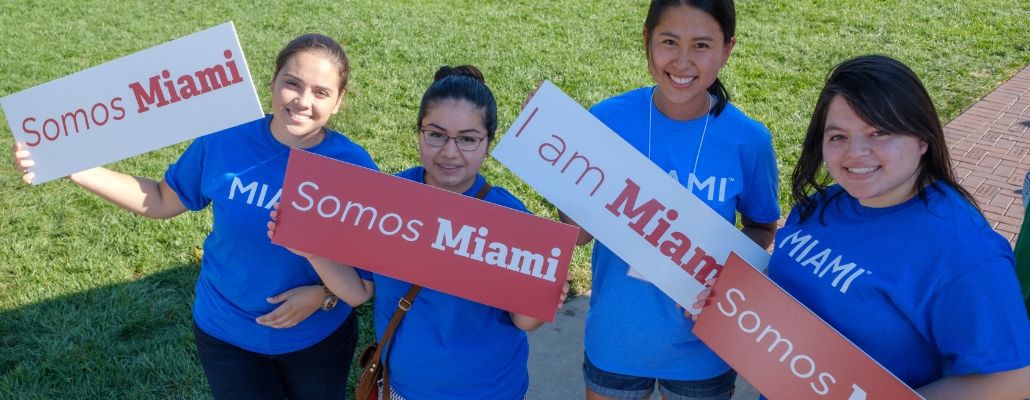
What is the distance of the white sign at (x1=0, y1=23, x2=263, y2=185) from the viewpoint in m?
2.40

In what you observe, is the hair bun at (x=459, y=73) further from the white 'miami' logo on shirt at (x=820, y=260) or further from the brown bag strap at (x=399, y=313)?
the white 'miami' logo on shirt at (x=820, y=260)

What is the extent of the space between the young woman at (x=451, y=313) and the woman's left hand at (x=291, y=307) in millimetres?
111

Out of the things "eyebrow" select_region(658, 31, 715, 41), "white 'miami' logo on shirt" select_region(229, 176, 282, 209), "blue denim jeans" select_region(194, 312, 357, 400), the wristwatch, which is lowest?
"blue denim jeans" select_region(194, 312, 357, 400)

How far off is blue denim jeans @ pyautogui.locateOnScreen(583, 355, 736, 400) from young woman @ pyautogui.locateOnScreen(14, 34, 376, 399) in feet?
2.91

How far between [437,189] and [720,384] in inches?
41.9

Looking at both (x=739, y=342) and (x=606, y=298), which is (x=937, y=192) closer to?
(x=739, y=342)

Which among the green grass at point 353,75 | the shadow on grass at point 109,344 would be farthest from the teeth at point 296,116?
the shadow on grass at point 109,344

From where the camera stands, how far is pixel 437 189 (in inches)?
86.3

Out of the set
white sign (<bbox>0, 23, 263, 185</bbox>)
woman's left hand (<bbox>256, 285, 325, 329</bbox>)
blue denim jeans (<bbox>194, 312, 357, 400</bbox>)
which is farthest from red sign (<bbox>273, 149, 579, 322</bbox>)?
blue denim jeans (<bbox>194, 312, 357, 400</bbox>)

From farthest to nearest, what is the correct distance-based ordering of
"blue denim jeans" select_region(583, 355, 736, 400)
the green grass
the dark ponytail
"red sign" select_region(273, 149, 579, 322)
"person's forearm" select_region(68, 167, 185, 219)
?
the green grass
"person's forearm" select_region(68, 167, 185, 219)
"blue denim jeans" select_region(583, 355, 736, 400)
the dark ponytail
"red sign" select_region(273, 149, 579, 322)

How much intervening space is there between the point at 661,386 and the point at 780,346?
0.51 metres

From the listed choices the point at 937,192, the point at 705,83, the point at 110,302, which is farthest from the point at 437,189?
the point at 110,302

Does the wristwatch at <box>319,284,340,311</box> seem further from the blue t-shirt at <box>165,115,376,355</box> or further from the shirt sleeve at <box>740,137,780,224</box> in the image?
the shirt sleeve at <box>740,137,780,224</box>

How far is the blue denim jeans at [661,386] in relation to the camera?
240 centimetres
